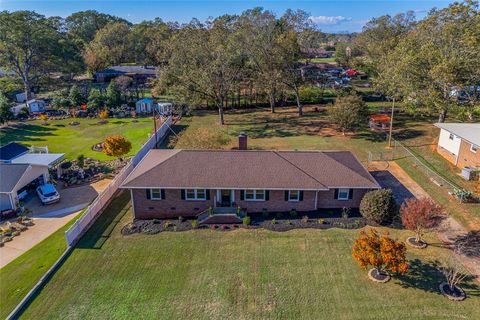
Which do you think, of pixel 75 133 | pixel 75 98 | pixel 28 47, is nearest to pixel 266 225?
pixel 75 133

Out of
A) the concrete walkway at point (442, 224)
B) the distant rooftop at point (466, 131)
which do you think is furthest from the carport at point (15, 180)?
the distant rooftop at point (466, 131)

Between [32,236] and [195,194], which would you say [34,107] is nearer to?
[32,236]

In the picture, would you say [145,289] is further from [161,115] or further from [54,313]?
[161,115]

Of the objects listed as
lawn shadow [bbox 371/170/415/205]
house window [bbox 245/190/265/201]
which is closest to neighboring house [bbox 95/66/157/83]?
lawn shadow [bbox 371/170/415/205]

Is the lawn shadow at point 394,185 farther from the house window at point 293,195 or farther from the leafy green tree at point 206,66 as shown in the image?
the leafy green tree at point 206,66

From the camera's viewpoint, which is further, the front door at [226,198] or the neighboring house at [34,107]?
the neighboring house at [34,107]

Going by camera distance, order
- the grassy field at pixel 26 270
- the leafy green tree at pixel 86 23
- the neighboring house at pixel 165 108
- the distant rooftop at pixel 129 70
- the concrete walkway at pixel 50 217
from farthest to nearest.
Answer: the leafy green tree at pixel 86 23
the distant rooftop at pixel 129 70
the neighboring house at pixel 165 108
the concrete walkway at pixel 50 217
the grassy field at pixel 26 270

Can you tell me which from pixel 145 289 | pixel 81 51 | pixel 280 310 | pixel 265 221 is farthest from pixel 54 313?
pixel 81 51

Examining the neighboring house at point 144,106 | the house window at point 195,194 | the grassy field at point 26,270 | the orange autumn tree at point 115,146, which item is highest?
the neighboring house at point 144,106
